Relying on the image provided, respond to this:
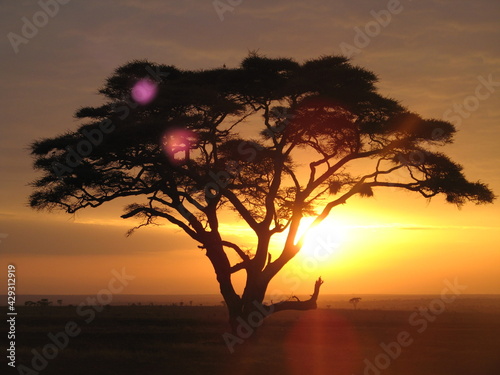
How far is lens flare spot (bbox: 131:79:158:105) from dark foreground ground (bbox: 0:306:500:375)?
8836 mm

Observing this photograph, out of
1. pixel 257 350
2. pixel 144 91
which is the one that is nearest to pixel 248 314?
pixel 257 350

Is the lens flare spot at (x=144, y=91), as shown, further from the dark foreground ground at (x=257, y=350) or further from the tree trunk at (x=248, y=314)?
the dark foreground ground at (x=257, y=350)

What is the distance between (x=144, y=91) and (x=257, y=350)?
33.6 ft

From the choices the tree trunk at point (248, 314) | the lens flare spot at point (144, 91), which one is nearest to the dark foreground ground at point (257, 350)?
the tree trunk at point (248, 314)

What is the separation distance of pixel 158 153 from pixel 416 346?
12.4 meters

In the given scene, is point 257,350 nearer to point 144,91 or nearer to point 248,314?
point 248,314

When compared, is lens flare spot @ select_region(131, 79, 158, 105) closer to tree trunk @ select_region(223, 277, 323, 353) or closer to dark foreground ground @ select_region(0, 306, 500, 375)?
tree trunk @ select_region(223, 277, 323, 353)

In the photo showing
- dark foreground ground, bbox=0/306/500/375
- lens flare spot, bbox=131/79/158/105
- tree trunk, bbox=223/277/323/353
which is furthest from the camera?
lens flare spot, bbox=131/79/158/105

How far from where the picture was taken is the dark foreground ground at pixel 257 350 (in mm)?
19453

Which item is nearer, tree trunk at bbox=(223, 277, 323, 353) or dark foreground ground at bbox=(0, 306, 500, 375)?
dark foreground ground at bbox=(0, 306, 500, 375)

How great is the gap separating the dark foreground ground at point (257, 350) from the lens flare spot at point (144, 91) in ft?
29.0

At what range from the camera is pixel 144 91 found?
85.0 ft

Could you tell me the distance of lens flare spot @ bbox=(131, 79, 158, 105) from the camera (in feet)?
83.3

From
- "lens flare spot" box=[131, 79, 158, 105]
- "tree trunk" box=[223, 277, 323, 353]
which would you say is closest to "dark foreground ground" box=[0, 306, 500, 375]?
"tree trunk" box=[223, 277, 323, 353]
